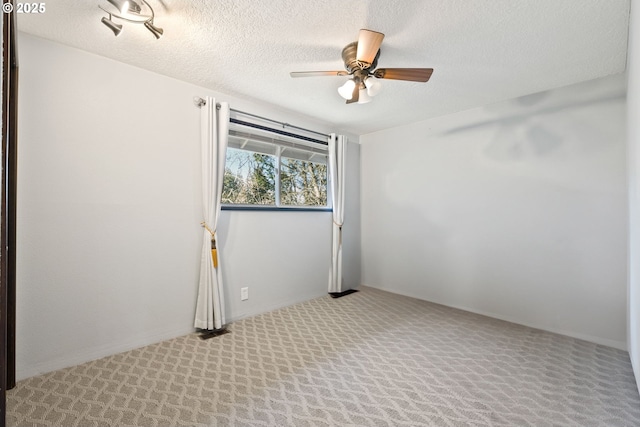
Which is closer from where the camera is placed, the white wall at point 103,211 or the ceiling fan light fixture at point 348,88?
the white wall at point 103,211

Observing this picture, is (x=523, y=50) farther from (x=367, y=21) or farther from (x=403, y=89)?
(x=367, y=21)

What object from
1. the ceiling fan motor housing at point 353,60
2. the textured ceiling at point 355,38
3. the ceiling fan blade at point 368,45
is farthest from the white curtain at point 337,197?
the ceiling fan blade at point 368,45

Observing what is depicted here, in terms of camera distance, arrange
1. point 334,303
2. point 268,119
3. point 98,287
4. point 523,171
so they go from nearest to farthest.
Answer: point 98,287
point 523,171
point 268,119
point 334,303

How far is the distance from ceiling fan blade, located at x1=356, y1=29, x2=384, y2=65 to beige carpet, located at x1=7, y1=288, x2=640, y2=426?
7.01 ft

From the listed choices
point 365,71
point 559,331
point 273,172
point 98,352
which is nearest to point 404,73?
point 365,71

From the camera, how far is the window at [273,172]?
3145 millimetres

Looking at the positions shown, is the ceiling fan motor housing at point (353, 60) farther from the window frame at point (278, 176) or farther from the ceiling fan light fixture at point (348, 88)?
the window frame at point (278, 176)

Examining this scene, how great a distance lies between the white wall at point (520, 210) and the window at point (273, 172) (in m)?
1.02

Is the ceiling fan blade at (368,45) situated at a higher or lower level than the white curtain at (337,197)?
higher

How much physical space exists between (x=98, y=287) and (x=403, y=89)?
3.11m

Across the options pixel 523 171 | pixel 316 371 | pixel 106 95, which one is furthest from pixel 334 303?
pixel 106 95

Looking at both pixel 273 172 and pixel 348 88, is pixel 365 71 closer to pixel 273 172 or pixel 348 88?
pixel 348 88

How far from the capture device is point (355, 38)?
78.5 inches

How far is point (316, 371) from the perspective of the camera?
6.69 ft
